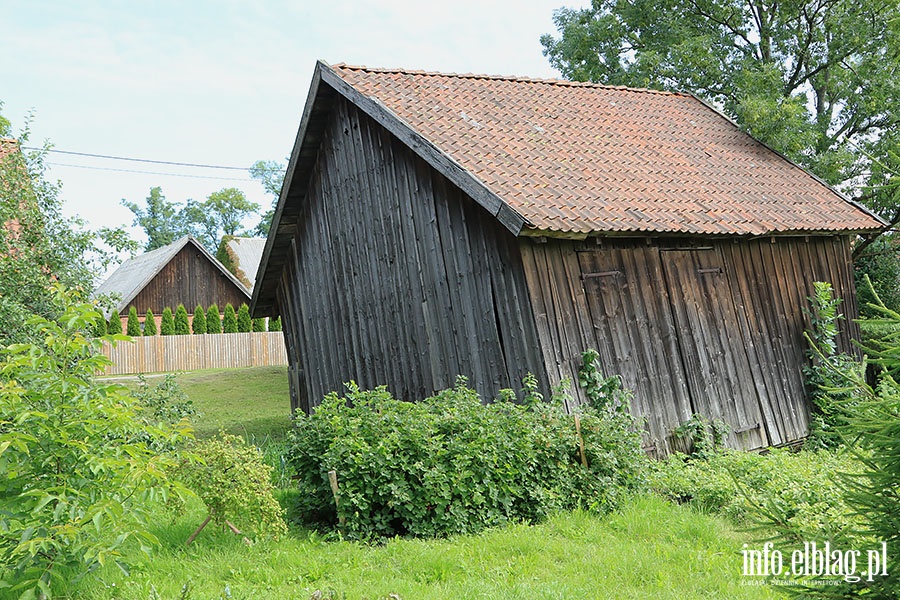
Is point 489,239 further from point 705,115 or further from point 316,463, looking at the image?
point 705,115

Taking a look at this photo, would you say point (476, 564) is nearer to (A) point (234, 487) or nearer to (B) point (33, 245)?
(A) point (234, 487)

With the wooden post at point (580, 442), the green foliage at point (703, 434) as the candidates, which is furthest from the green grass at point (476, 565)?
the green foliage at point (703, 434)

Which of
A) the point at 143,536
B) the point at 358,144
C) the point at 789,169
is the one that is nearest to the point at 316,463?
the point at 143,536

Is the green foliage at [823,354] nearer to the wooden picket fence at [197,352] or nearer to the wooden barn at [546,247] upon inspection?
the wooden barn at [546,247]

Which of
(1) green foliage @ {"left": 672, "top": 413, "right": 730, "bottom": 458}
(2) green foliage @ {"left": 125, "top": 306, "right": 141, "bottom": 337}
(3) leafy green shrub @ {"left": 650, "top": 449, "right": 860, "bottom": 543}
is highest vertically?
(2) green foliage @ {"left": 125, "top": 306, "right": 141, "bottom": 337}

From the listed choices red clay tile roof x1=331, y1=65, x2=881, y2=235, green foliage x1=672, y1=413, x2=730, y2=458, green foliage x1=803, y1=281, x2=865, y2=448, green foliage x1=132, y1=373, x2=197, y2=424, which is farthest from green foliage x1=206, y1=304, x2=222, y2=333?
green foliage x1=672, y1=413, x2=730, y2=458

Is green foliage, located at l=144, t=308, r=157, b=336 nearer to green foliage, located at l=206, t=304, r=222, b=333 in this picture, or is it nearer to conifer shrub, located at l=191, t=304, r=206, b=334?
conifer shrub, located at l=191, t=304, r=206, b=334

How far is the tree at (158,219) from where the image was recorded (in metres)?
67.2

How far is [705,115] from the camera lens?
15.9m

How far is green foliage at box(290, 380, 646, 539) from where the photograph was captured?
7.14 m

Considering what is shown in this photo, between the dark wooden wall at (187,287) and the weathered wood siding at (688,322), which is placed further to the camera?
the dark wooden wall at (187,287)

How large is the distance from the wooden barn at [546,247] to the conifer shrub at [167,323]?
23620mm

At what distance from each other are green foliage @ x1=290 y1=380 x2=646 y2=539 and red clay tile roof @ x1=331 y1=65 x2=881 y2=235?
2.40 metres

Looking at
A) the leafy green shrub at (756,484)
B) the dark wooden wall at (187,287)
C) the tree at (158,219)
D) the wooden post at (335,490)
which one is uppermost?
the tree at (158,219)
